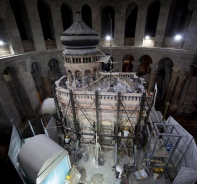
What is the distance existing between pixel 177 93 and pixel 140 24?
1210cm

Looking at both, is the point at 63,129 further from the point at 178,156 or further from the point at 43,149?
the point at 178,156

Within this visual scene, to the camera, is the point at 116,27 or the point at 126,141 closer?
the point at 126,141

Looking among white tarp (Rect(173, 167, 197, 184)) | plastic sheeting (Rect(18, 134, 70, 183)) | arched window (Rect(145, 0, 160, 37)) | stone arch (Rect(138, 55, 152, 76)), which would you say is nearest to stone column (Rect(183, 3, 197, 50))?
arched window (Rect(145, 0, 160, 37))

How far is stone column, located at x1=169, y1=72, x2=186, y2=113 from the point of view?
17.8 meters

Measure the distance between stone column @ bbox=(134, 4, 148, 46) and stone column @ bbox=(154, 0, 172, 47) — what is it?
216 centimetres

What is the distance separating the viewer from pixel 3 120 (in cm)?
1507

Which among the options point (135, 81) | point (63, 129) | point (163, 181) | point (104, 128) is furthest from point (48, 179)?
point (135, 81)

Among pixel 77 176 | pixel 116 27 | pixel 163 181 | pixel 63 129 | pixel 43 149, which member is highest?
pixel 116 27

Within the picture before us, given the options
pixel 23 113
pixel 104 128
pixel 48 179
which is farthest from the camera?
pixel 23 113

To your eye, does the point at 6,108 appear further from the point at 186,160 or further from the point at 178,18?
the point at 178,18

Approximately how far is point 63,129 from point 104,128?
4623 mm

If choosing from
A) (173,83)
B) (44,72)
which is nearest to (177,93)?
(173,83)

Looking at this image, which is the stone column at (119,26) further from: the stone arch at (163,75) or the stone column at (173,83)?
the stone column at (173,83)

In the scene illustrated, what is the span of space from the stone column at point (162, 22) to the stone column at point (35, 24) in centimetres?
1720
